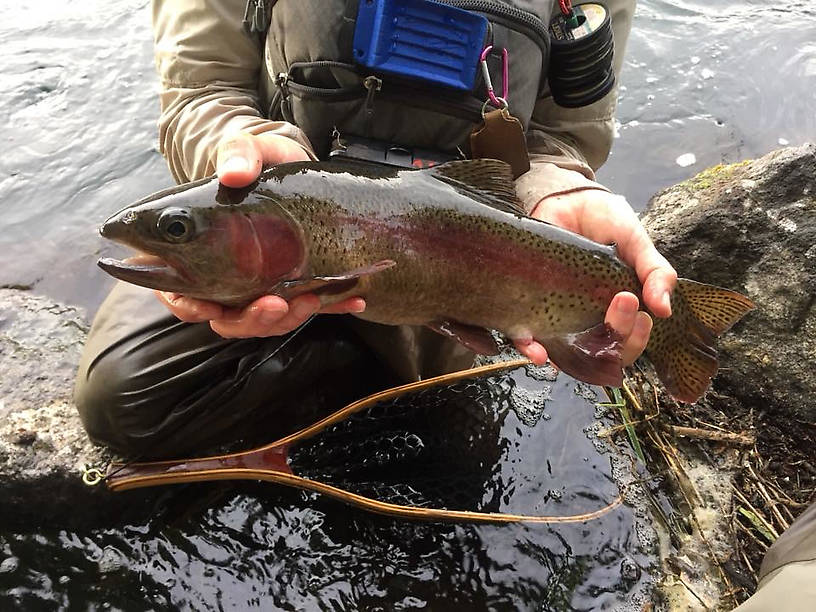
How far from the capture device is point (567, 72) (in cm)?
263

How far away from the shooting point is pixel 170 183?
203 inches

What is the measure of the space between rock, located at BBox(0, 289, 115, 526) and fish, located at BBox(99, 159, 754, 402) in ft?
3.69

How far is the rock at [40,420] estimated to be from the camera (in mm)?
2564

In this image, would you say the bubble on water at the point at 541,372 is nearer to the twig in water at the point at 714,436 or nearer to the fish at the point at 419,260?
the twig in water at the point at 714,436

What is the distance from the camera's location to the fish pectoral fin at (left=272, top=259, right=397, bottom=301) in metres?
1.96

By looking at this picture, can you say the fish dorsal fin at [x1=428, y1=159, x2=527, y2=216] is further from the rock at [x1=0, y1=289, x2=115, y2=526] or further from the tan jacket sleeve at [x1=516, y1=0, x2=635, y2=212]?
the rock at [x1=0, y1=289, x2=115, y2=526]

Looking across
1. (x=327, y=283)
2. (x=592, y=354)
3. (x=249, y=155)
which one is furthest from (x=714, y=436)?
(x=249, y=155)

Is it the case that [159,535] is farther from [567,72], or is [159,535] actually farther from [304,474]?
[567,72]

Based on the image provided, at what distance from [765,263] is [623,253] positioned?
156 centimetres

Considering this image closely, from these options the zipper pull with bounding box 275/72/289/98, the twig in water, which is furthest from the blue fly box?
the twig in water

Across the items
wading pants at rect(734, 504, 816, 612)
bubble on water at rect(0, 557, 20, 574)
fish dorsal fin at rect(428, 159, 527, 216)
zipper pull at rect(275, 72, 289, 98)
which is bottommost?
bubble on water at rect(0, 557, 20, 574)

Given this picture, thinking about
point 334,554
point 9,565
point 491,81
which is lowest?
point 9,565

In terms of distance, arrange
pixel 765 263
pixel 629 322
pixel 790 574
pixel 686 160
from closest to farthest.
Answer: pixel 790 574 < pixel 629 322 < pixel 765 263 < pixel 686 160

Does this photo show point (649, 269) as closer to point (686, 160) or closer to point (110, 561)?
point (110, 561)
